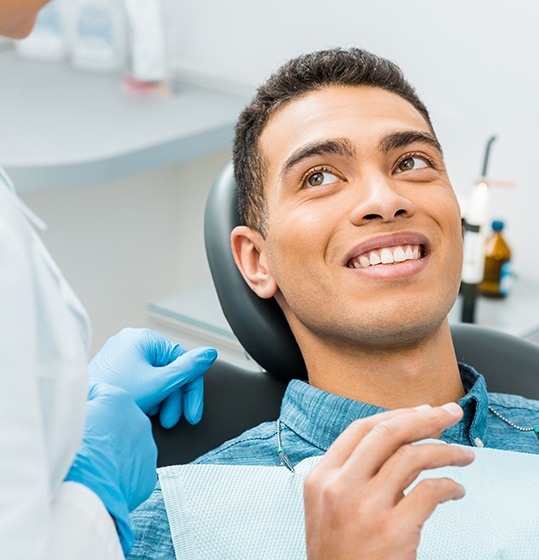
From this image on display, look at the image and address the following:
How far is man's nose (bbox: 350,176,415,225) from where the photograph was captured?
1589 mm

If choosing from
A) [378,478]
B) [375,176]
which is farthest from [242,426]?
[378,478]

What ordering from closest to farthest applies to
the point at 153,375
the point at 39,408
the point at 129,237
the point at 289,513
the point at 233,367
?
1. the point at 39,408
2. the point at 289,513
3. the point at 153,375
4. the point at 233,367
5. the point at 129,237

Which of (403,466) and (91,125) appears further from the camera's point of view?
(91,125)

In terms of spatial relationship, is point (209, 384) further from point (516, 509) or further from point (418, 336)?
point (516, 509)

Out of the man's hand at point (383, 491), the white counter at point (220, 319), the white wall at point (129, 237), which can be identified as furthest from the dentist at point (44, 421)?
the white wall at point (129, 237)

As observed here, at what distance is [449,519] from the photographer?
4.75ft

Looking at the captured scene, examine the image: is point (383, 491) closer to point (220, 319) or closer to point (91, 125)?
point (220, 319)

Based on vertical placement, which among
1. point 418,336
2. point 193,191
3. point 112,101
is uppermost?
point 418,336

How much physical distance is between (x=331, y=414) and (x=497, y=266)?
1.14 meters

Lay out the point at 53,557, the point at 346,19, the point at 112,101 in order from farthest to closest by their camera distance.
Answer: the point at 112,101, the point at 346,19, the point at 53,557

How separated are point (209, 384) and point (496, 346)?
1.66 ft

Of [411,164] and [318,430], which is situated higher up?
[411,164]

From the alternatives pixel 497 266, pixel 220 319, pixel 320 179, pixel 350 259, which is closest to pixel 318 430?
pixel 350 259

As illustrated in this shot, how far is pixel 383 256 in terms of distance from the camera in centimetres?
160
